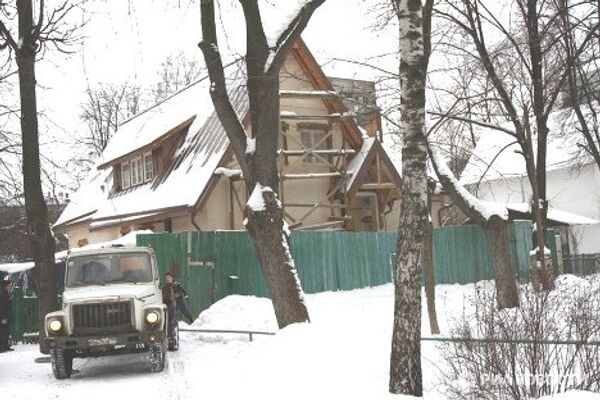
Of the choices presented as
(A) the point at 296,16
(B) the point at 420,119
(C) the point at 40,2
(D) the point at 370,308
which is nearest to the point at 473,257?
(D) the point at 370,308

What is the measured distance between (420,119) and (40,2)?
1097cm

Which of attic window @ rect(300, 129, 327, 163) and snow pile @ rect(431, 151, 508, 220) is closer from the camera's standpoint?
snow pile @ rect(431, 151, 508, 220)

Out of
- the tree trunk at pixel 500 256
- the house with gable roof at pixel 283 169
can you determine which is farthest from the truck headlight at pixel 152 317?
the house with gable roof at pixel 283 169

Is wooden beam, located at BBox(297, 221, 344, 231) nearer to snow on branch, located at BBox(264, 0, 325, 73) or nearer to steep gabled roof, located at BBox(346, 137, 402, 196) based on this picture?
steep gabled roof, located at BBox(346, 137, 402, 196)

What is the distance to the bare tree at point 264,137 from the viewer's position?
1291 cm

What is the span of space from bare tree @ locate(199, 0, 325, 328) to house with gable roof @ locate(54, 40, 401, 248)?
10.5 m

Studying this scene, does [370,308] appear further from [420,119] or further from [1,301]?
[420,119]

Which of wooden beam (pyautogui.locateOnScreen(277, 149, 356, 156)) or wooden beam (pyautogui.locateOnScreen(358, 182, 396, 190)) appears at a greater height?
wooden beam (pyautogui.locateOnScreen(277, 149, 356, 156))

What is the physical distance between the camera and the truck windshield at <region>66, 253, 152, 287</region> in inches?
552

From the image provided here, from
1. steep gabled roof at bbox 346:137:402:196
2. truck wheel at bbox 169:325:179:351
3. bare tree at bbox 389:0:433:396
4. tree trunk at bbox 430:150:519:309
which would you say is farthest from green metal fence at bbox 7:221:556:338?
bare tree at bbox 389:0:433:396

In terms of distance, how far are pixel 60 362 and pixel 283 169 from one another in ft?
48.7

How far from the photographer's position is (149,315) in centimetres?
1291

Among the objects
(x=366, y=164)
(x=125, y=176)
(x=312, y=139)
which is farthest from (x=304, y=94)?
(x=125, y=176)

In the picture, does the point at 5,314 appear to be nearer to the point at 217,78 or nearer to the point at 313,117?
the point at 217,78
